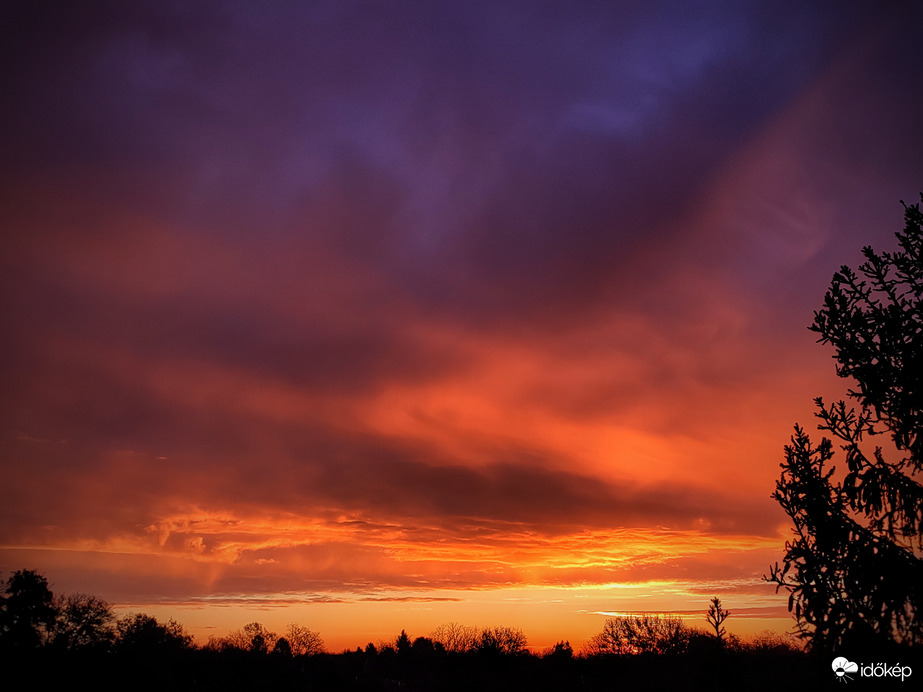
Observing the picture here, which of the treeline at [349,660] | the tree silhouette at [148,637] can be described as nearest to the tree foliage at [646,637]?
the treeline at [349,660]

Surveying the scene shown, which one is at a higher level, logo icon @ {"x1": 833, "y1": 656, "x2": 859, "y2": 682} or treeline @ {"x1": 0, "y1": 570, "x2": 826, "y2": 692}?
logo icon @ {"x1": 833, "y1": 656, "x2": 859, "y2": 682}

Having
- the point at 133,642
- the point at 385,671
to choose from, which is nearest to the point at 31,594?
the point at 133,642

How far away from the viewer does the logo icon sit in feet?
38.5

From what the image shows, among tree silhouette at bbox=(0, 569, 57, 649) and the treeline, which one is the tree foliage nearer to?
the treeline

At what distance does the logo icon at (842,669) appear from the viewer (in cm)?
1173

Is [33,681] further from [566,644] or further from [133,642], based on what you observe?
[566,644]

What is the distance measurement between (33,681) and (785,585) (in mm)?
33251

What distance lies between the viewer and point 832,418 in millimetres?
12977

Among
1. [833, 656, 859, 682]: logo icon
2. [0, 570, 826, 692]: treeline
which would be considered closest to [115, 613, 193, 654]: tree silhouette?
[0, 570, 826, 692]: treeline
